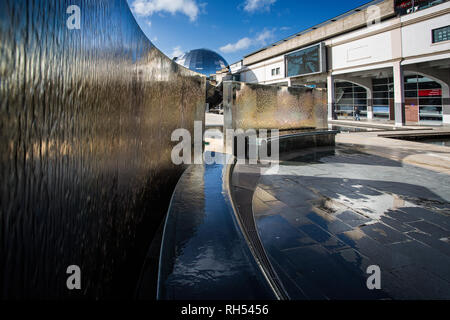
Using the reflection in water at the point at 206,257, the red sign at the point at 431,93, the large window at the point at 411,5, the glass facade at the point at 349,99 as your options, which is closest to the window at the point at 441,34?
the large window at the point at 411,5

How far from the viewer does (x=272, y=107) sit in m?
10.5

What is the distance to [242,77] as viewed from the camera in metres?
45.9

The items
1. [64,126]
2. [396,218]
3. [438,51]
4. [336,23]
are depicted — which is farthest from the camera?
[336,23]

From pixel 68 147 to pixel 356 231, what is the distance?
3300 millimetres

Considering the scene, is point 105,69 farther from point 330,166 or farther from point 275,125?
point 275,125

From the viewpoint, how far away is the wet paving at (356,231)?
7.74ft

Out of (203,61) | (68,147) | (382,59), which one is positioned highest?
(203,61)

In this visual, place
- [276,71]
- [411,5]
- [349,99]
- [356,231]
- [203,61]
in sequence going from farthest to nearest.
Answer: [203,61], [276,71], [349,99], [411,5], [356,231]

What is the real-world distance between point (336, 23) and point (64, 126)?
1244 inches

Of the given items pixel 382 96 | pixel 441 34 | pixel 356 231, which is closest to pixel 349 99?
pixel 382 96

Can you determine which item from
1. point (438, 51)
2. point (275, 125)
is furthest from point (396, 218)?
point (438, 51)

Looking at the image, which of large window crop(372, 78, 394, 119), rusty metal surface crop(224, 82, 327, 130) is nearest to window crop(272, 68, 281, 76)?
large window crop(372, 78, 394, 119)

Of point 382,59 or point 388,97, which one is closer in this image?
point 382,59

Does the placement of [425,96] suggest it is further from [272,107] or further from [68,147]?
[68,147]
